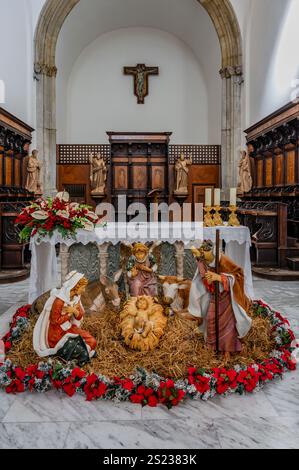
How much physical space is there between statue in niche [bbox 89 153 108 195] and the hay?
33.5 ft

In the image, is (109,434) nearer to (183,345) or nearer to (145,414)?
(145,414)

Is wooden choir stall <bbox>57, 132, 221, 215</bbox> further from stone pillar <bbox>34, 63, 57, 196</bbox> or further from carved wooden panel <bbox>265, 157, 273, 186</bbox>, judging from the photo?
carved wooden panel <bbox>265, 157, 273, 186</bbox>

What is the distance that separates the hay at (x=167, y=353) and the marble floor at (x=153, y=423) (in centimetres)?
37

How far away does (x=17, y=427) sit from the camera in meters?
2.53

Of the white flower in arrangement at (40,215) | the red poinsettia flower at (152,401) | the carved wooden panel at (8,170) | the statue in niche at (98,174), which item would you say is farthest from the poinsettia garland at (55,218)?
the statue in niche at (98,174)

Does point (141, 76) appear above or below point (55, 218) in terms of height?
above

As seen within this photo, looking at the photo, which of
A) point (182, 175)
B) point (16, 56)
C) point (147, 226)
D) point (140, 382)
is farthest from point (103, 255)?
point (182, 175)

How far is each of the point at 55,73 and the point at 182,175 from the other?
5.38 metres

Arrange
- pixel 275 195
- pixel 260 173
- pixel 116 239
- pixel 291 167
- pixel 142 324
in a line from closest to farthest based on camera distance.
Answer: pixel 142 324 < pixel 116 239 < pixel 291 167 < pixel 275 195 < pixel 260 173

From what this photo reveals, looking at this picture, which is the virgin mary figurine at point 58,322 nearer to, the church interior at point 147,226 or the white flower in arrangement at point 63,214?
the church interior at point 147,226

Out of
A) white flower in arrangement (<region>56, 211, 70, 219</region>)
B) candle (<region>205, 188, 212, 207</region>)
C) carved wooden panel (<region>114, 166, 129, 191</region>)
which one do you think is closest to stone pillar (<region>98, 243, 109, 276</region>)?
white flower in arrangement (<region>56, 211, 70, 219</region>)

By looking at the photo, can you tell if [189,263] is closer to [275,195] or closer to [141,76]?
[275,195]

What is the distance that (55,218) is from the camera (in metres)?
4.19

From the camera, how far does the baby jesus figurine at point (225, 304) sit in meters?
3.35
